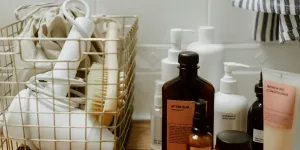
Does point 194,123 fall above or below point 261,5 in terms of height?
below

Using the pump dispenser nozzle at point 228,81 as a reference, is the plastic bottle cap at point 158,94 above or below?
below

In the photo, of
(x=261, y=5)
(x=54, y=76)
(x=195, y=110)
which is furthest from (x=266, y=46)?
(x=54, y=76)

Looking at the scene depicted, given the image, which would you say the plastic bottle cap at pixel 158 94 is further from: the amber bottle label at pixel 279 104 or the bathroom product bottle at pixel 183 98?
the amber bottle label at pixel 279 104

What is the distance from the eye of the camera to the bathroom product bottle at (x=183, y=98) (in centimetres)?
59

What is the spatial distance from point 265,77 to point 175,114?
0.47 ft

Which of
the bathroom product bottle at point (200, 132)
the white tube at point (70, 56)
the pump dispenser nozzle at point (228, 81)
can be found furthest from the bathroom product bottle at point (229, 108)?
the white tube at point (70, 56)

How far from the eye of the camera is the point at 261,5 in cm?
72

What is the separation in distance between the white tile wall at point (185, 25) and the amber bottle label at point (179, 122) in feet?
0.80

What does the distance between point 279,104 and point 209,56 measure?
0.16 metres

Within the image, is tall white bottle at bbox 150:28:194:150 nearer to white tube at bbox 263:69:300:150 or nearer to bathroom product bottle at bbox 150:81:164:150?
bathroom product bottle at bbox 150:81:164:150

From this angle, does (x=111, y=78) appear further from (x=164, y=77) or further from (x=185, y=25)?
(x=185, y=25)

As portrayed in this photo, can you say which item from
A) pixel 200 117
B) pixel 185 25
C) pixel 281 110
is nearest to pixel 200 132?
pixel 200 117

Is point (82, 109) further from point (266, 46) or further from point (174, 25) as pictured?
point (266, 46)

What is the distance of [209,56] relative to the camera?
0.70 meters
